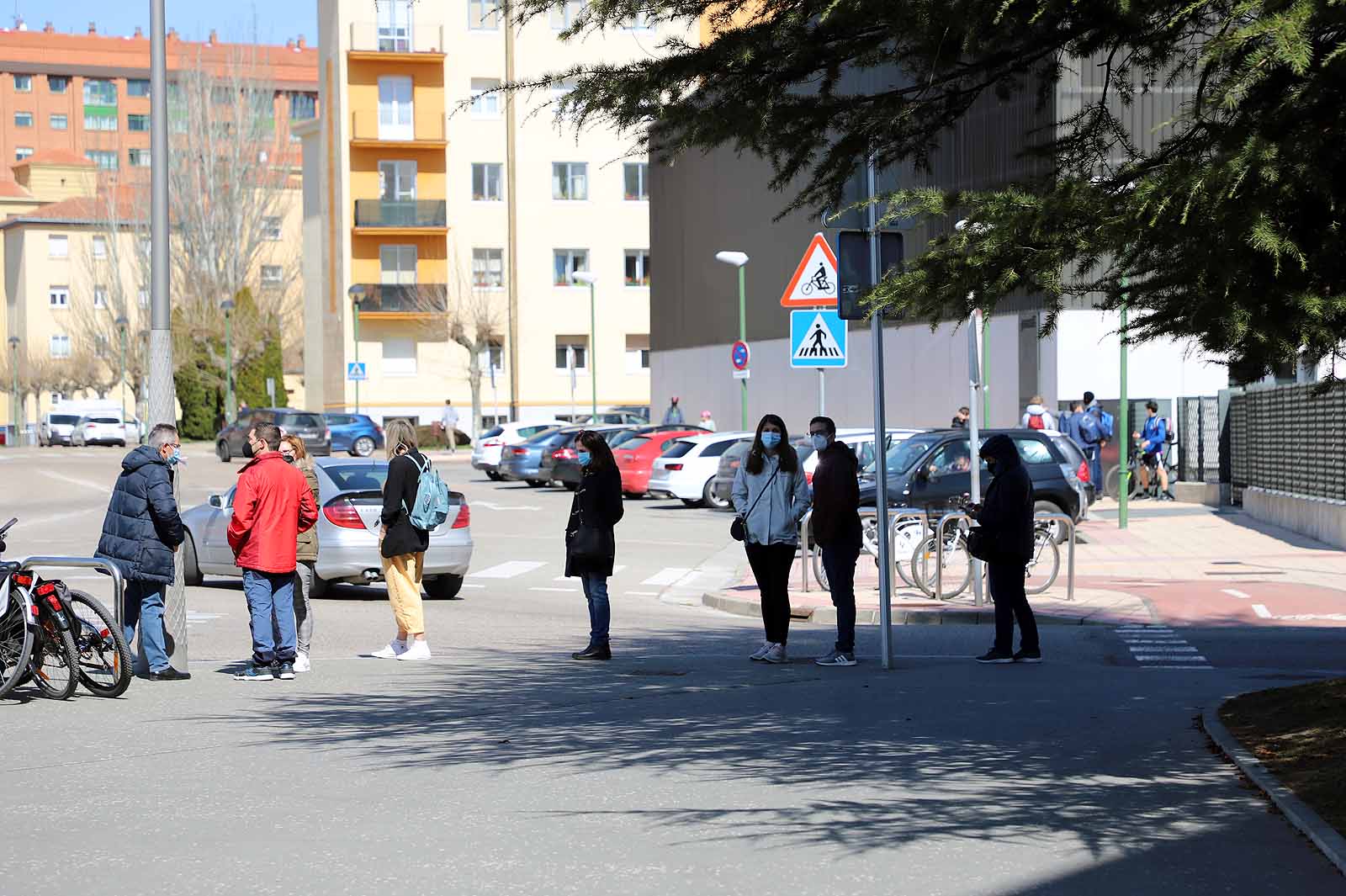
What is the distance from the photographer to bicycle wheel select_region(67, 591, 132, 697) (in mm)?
11602

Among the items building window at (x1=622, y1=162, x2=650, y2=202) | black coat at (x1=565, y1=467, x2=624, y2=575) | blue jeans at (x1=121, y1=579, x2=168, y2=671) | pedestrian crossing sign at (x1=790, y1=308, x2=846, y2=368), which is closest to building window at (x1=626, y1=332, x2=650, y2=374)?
building window at (x1=622, y1=162, x2=650, y2=202)

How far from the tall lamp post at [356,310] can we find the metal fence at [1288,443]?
42.4 metres

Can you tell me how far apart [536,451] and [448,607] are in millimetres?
23813

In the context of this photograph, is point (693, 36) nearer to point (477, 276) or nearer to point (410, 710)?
point (410, 710)

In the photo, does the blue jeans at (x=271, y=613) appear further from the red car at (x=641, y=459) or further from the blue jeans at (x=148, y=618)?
the red car at (x=641, y=459)

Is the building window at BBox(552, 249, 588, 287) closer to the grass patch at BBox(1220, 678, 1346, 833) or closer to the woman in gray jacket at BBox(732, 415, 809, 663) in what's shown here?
the woman in gray jacket at BBox(732, 415, 809, 663)

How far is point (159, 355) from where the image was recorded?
13.9 metres

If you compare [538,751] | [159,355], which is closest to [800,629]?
[159,355]

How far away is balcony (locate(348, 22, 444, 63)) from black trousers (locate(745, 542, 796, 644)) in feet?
211

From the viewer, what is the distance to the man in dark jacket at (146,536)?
40.8 ft

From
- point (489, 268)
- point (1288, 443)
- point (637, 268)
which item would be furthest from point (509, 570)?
point (637, 268)

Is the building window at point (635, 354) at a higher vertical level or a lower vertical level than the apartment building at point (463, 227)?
lower

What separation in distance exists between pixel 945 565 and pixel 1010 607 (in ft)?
14.9

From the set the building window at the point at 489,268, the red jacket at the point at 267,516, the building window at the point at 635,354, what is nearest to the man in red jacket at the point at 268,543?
the red jacket at the point at 267,516
